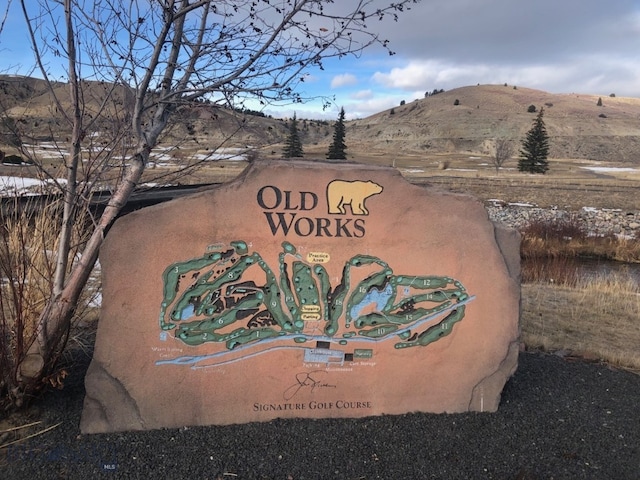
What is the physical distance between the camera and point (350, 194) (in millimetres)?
4121

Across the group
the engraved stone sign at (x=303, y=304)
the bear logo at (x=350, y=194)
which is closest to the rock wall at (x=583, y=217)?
the engraved stone sign at (x=303, y=304)

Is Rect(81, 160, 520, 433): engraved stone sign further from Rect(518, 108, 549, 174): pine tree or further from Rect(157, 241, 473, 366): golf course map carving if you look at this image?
Rect(518, 108, 549, 174): pine tree

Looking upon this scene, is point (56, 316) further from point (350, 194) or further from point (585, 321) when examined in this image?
point (585, 321)

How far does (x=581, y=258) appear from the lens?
54.6 feet

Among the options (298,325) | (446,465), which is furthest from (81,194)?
(446,465)

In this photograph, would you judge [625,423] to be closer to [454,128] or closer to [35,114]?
[35,114]

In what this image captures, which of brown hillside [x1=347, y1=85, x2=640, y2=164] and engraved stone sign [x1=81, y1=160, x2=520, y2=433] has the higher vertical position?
brown hillside [x1=347, y1=85, x2=640, y2=164]

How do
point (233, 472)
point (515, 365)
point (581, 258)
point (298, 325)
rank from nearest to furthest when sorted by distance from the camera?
point (233, 472) < point (298, 325) < point (515, 365) < point (581, 258)

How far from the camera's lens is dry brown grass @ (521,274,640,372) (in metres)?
6.04

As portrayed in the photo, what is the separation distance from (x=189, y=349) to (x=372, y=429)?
58.6 inches
